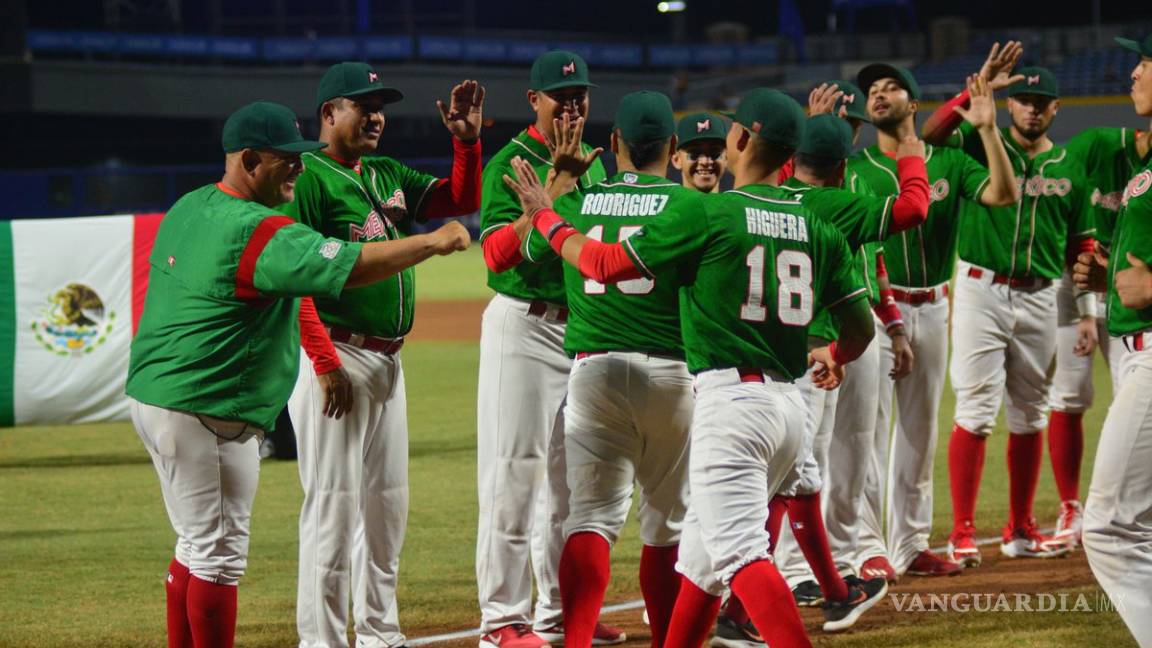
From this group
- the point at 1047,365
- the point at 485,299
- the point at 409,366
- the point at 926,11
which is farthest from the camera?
the point at 926,11

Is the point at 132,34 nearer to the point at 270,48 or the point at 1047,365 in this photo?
the point at 270,48

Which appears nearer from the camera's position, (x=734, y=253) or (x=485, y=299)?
(x=734, y=253)

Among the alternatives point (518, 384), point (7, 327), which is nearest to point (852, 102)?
point (518, 384)

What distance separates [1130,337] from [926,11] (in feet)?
130

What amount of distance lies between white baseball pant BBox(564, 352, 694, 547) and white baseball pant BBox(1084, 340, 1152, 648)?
4.62 feet

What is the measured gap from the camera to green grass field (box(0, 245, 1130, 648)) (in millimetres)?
5598

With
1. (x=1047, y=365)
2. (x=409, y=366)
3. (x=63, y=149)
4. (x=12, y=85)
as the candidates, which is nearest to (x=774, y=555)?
(x=1047, y=365)

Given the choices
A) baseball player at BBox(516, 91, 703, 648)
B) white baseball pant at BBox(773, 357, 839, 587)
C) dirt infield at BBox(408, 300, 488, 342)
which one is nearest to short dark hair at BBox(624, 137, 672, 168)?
baseball player at BBox(516, 91, 703, 648)

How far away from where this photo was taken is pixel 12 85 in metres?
34.6

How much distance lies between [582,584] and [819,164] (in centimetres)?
→ 206

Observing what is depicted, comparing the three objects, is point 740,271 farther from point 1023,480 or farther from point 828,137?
point 1023,480

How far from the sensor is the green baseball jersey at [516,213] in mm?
5168

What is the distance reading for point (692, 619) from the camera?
4.26 metres

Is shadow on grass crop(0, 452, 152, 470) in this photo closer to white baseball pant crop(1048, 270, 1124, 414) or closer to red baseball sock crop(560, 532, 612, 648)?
red baseball sock crop(560, 532, 612, 648)
